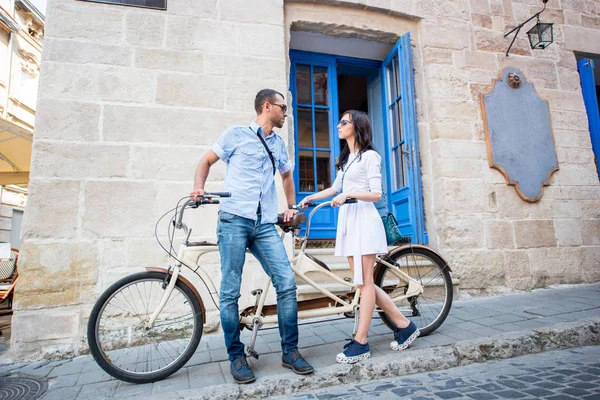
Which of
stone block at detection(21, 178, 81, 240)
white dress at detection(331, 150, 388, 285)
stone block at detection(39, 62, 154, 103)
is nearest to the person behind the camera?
white dress at detection(331, 150, 388, 285)

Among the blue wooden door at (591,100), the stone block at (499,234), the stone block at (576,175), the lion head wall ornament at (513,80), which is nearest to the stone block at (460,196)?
the stone block at (499,234)

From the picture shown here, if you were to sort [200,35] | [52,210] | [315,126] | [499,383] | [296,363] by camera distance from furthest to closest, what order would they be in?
1. [315,126]
2. [200,35]
3. [52,210]
4. [296,363]
5. [499,383]

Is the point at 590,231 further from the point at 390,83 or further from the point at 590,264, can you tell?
the point at 390,83

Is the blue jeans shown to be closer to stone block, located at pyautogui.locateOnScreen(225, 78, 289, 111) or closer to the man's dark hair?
the man's dark hair

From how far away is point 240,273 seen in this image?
234 cm

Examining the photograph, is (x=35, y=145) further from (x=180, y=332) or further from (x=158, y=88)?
(x=180, y=332)

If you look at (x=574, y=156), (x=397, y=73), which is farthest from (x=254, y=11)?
(x=574, y=156)

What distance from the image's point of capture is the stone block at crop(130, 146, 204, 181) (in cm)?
355

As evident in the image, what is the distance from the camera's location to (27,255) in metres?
3.18

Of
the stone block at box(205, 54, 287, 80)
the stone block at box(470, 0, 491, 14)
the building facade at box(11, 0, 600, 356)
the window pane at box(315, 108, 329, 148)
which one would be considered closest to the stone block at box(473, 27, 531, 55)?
the building facade at box(11, 0, 600, 356)

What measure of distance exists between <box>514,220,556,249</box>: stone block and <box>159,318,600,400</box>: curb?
1716 millimetres

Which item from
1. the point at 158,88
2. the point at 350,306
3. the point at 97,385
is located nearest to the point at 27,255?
the point at 97,385

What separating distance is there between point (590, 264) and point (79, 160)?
19.6 ft

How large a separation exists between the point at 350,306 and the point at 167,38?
126 inches
